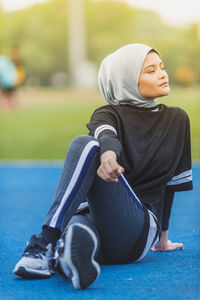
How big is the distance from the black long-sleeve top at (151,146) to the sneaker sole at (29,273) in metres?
0.51

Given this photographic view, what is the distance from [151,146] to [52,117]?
9.78 m

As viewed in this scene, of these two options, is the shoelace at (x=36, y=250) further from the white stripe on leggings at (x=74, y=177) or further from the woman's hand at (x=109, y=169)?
the woman's hand at (x=109, y=169)

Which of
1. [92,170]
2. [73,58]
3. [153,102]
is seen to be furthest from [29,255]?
[73,58]

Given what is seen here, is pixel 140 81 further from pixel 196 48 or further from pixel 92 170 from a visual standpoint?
pixel 196 48

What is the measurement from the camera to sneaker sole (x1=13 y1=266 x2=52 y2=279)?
2.05 metres

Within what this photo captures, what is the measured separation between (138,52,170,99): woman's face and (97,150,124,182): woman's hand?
515 millimetres

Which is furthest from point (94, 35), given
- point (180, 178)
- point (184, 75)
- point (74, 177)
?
point (74, 177)

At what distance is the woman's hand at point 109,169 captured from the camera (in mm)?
1840

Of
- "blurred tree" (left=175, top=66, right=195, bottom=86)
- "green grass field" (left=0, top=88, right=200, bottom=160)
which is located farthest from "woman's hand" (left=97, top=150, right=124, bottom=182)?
"blurred tree" (left=175, top=66, right=195, bottom=86)

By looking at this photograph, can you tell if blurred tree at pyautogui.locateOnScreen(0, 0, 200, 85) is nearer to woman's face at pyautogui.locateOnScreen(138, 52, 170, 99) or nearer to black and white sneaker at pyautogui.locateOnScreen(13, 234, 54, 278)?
woman's face at pyautogui.locateOnScreen(138, 52, 170, 99)

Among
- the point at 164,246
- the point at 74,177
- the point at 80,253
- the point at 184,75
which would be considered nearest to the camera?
the point at 80,253

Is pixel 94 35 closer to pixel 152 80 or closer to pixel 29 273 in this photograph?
pixel 152 80

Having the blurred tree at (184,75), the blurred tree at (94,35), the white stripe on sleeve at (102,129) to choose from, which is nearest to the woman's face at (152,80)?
the white stripe on sleeve at (102,129)

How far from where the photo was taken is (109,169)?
6.03 feet
